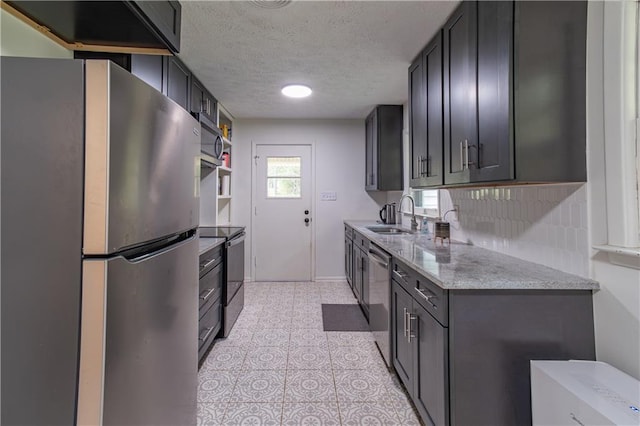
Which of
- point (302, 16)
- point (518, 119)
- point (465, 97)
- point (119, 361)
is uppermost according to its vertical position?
point (302, 16)

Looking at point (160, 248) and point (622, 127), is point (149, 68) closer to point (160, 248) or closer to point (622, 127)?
point (160, 248)

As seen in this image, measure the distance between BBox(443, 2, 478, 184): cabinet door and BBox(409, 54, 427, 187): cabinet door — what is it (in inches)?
14.2

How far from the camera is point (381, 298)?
2256 mm

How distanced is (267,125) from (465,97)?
10.8 feet

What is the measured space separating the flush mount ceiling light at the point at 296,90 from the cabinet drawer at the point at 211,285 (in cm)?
188

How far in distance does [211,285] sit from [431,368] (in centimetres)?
163

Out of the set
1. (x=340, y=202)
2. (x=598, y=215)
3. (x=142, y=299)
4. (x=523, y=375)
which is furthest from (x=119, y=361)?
(x=340, y=202)

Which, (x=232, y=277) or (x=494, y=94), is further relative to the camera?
(x=232, y=277)

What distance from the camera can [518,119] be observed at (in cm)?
130

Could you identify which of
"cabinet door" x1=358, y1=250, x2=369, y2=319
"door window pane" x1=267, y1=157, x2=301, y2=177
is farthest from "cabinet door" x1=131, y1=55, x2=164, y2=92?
"door window pane" x1=267, y1=157, x2=301, y2=177

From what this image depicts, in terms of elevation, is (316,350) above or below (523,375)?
below

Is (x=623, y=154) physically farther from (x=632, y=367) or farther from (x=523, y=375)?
(x=523, y=375)

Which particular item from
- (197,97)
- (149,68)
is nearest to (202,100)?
(197,97)

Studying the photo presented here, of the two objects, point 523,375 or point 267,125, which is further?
point 267,125
